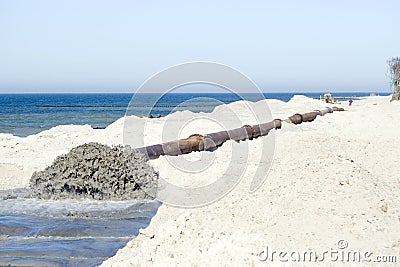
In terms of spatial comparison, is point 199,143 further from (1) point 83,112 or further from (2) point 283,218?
(1) point 83,112

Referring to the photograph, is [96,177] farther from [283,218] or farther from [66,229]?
[283,218]

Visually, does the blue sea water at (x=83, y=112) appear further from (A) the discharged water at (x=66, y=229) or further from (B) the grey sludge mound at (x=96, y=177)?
(A) the discharged water at (x=66, y=229)

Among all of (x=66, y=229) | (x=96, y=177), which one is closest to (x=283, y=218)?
(x=66, y=229)

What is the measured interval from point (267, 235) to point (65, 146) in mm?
10689

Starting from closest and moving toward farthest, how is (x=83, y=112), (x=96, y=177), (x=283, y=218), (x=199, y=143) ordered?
(x=283, y=218) < (x=96, y=177) < (x=199, y=143) < (x=83, y=112)

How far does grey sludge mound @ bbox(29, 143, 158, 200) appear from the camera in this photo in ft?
28.7

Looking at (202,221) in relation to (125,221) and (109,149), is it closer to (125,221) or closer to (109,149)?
(125,221)

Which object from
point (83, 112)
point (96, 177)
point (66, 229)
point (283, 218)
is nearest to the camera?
point (283, 218)

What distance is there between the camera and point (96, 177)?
8828 mm

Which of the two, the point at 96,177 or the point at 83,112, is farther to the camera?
the point at 83,112

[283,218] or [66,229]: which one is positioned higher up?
[283,218]

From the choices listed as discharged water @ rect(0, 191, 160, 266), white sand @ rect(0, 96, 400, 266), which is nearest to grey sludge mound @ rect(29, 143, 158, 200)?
discharged water @ rect(0, 191, 160, 266)

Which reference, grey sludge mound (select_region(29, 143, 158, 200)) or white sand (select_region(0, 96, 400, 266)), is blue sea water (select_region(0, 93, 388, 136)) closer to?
grey sludge mound (select_region(29, 143, 158, 200))

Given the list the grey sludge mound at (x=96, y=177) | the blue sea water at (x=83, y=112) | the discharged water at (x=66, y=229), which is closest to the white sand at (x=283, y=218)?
the discharged water at (x=66, y=229)
